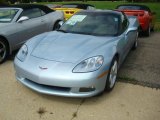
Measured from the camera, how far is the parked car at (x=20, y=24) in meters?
5.90

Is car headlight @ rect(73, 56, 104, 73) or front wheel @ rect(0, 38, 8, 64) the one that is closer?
car headlight @ rect(73, 56, 104, 73)

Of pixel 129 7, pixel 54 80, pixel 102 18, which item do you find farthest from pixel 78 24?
pixel 129 7

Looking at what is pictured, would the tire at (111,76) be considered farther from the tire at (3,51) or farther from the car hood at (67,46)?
the tire at (3,51)

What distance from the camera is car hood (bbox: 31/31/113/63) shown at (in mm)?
4004

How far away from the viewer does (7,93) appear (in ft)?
14.0

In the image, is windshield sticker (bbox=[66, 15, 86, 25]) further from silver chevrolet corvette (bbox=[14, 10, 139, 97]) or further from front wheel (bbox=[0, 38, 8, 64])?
front wheel (bbox=[0, 38, 8, 64])

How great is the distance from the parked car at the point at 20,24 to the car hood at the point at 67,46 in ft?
4.87

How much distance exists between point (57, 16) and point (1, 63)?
3068 mm

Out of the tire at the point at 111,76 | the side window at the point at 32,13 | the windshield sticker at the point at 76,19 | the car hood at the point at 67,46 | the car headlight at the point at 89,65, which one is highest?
the windshield sticker at the point at 76,19

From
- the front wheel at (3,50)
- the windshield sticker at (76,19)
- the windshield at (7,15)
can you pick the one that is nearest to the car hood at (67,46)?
the windshield sticker at (76,19)

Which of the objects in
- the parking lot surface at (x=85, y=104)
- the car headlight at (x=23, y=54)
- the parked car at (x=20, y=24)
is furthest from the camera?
the parked car at (x=20, y=24)

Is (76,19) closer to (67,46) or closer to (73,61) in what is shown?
(67,46)

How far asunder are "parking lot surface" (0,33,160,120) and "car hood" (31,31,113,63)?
67 centimetres

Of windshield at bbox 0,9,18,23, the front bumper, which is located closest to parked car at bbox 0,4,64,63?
windshield at bbox 0,9,18,23
